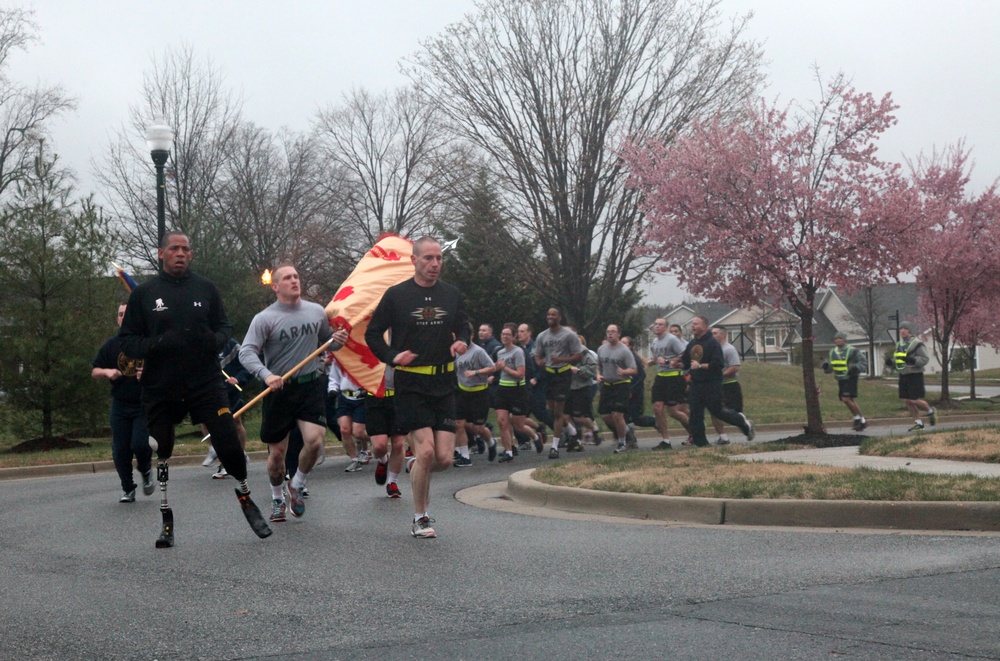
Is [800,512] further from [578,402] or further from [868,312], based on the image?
[868,312]

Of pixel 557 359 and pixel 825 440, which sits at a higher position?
pixel 557 359

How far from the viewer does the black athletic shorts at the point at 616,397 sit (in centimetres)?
1719

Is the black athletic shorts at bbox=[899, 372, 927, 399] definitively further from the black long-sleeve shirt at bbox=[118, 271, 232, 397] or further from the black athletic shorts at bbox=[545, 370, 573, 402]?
the black long-sleeve shirt at bbox=[118, 271, 232, 397]

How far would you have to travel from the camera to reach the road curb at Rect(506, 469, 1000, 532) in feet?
26.5

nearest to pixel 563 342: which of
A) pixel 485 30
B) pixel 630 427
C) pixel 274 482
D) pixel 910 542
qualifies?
pixel 630 427

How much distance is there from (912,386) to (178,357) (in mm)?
16331

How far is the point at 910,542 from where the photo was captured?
24.2ft

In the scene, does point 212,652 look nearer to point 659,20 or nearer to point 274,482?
point 274,482

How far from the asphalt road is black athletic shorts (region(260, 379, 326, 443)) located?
71 cm

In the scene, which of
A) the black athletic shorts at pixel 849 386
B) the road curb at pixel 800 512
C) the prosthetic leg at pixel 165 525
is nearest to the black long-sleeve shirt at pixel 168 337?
the prosthetic leg at pixel 165 525

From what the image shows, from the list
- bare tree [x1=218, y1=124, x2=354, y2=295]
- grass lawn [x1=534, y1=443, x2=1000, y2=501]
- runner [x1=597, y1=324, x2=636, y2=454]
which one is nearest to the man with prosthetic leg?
grass lawn [x1=534, y1=443, x2=1000, y2=501]

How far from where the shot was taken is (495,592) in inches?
235

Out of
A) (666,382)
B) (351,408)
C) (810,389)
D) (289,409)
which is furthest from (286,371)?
(666,382)

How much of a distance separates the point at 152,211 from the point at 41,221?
22.5m
